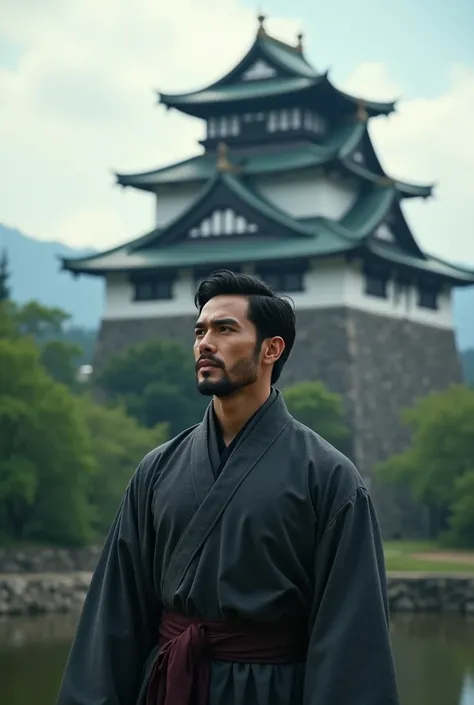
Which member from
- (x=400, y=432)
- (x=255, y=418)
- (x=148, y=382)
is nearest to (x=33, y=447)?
(x=148, y=382)

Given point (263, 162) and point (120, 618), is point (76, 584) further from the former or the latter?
point (120, 618)

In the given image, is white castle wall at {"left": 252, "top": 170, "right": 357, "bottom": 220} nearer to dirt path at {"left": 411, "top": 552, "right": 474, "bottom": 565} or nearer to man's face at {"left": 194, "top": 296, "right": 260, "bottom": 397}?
dirt path at {"left": 411, "top": 552, "right": 474, "bottom": 565}

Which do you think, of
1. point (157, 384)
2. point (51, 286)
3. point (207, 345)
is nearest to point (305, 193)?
point (157, 384)

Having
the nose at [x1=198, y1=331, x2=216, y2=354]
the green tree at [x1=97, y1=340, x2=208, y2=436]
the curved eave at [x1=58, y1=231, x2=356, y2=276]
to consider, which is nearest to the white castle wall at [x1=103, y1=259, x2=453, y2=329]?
the curved eave at [x1=58, y1=231, x2=356, y2=276]

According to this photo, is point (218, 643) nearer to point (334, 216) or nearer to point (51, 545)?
point (51, 545)

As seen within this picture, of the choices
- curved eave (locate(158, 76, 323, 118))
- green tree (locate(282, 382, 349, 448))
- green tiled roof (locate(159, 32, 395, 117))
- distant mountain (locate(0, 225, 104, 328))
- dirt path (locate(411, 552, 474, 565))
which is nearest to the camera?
dirt path (locate(411, 552, 474, 565))

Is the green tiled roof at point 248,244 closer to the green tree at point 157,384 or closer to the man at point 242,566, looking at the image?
the green tree at point 157,384

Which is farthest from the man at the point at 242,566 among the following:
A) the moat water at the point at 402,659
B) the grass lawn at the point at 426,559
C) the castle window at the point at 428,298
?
the castle window at the point at 428,298

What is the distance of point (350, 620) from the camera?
3.19m

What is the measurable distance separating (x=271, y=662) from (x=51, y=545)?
17465 millimetres

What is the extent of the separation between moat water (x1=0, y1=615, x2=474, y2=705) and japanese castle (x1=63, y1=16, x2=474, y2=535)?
33.3 ft

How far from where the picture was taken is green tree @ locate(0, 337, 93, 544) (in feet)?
65.0

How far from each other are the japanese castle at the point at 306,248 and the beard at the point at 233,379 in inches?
924

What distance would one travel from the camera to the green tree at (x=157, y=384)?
2606 cm
